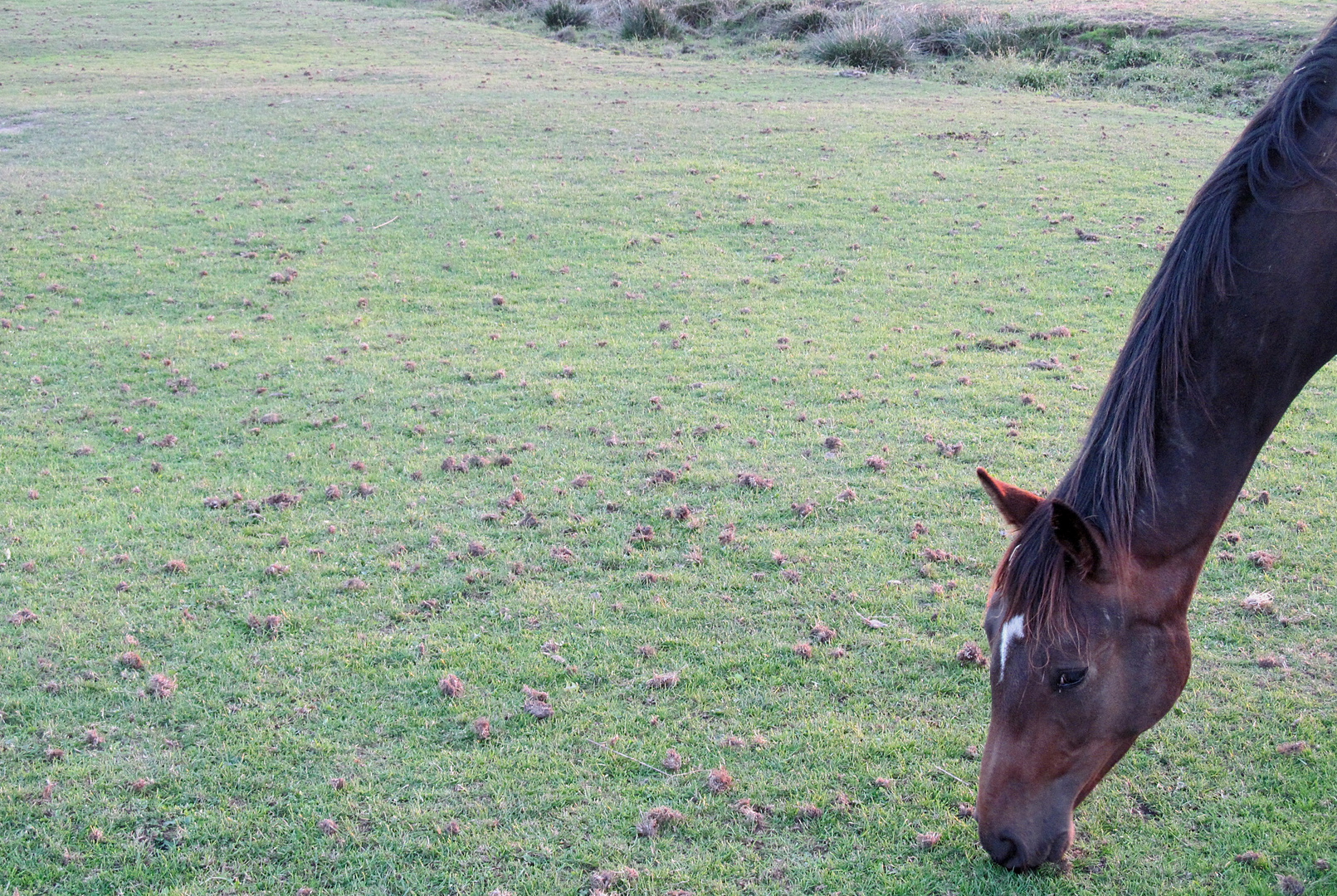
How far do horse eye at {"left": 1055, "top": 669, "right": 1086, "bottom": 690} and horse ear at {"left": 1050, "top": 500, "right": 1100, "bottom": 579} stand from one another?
28cm

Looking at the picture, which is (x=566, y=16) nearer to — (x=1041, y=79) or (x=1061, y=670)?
(x=1041, y=79)

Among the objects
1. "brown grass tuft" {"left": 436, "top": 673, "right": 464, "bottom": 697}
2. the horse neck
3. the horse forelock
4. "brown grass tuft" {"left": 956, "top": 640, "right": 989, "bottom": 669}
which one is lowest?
"brown grass tuft" {"left": 436, "top": 673, "right": 464, "bottom": 697}

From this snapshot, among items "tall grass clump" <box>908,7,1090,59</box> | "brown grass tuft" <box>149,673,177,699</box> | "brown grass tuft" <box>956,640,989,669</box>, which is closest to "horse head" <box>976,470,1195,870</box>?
"brown grass tuft" <box>956,640,989,669</box>

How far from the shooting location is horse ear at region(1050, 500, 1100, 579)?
258 cm

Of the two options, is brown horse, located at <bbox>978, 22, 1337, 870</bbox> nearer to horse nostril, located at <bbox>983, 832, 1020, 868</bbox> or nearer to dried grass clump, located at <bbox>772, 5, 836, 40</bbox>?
horse nostril, located at <bbox>983, 832, 1020, 868</bbox>

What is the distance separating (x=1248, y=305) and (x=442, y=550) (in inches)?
152

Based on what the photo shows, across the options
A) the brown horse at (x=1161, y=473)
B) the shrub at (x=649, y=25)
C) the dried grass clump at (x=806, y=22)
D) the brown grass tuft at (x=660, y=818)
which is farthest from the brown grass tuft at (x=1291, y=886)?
the shrub at (x=649, y=25)

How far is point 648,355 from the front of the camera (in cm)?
789

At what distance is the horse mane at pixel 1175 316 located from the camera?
2.86 metres

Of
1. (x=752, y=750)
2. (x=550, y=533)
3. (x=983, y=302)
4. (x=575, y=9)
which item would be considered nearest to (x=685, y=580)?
(x=550, y=533)

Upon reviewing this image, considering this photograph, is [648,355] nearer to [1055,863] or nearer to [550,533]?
[550,533]

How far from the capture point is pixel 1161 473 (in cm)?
289

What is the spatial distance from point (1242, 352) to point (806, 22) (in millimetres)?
24247

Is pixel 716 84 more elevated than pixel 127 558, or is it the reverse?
pixel 716 84
